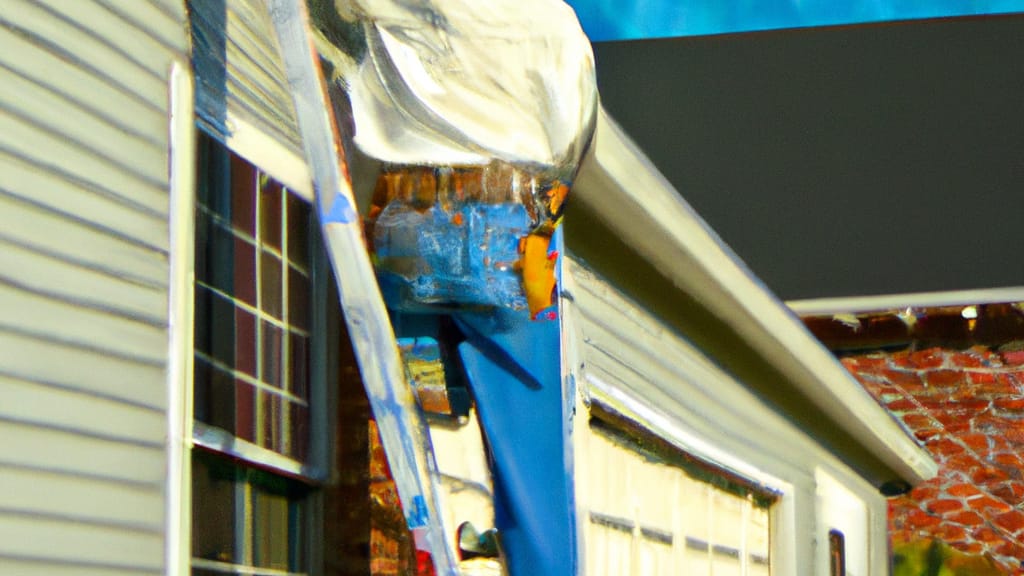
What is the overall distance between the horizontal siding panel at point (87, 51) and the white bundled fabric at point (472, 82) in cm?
86

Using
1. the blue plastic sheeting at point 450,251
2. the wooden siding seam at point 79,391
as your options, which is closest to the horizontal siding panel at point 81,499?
the wooden siding seam at point 79,391

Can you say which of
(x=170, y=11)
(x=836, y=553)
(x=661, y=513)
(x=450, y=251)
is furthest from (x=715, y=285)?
(x=836, y=553)

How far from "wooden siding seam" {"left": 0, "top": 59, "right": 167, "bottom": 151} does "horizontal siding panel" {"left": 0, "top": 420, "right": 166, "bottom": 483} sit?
902 mm

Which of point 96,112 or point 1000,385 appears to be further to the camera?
point 1000,385

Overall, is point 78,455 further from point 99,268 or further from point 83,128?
point 83,128

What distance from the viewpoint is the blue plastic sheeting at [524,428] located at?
367cm

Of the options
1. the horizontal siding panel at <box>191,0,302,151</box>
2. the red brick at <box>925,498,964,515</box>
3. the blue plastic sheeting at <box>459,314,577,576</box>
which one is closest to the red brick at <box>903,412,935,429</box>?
the red brick at <box>925,498,964,515</box>

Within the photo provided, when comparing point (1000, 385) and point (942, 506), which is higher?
point (1000, 385)

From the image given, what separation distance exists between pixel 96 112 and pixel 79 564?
1.25 m

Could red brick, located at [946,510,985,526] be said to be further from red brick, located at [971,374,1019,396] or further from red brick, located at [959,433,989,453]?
red brick, located at [971,374,1019,396]

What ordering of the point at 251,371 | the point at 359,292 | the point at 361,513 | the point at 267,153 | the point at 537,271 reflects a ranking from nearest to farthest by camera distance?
1. the point at 359,292
2. the point at 537,271
3. the point at 251,371
4. the point at 267,153
5. the point at 361,513

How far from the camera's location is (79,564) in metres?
3.63

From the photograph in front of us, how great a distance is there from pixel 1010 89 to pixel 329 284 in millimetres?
13006

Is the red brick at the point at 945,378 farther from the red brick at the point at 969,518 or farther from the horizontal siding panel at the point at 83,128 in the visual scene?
the horizontal siding panel at the point at 83,128
